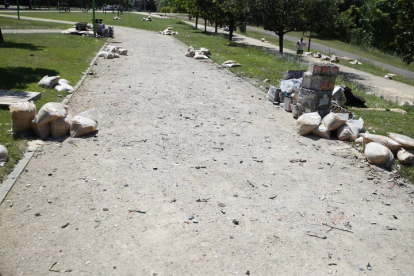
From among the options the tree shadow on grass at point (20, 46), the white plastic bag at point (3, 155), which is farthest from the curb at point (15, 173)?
the tree shadow on grass at point (20, 46)

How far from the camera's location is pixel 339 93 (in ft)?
32.1

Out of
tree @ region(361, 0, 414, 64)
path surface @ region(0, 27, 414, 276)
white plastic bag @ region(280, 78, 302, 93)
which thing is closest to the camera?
path surface @ region(0, 27, 414, 276)

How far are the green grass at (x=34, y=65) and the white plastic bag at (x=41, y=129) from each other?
0.26m

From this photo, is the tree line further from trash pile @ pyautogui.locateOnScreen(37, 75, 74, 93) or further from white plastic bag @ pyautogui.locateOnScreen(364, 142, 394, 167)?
trash pile @ pyautogui.locateOnScreen(37, 75, 74, 93)

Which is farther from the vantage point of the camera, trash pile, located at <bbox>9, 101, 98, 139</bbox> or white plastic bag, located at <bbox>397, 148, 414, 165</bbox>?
trash pile, located at <bbox>9, 101, 98, 139</bbox>

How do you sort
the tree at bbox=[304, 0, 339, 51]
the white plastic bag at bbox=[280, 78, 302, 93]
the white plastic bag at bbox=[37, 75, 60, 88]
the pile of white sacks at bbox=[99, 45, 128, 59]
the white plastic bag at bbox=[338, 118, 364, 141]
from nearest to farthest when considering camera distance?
the white plastic bag at bbox=[338, 118, 364, 141] → the white plastic bag at bbox=[280, 78, 302, 93] → the white plastic bag at bbox=[37, 75, 60, 88] → the pile of white sacks at bbox=[99, 45, 128, 59] → the tree at bbox=[304, 0, 339, 51]

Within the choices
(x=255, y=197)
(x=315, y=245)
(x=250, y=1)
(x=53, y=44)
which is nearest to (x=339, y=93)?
(x=255, y=197)

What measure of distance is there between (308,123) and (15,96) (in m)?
6.87

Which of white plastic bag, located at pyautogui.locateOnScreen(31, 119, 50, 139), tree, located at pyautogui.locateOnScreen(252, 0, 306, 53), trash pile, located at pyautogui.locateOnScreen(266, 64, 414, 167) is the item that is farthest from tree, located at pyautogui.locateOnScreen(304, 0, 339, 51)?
white plastic bag, located at pyautogui.locateOnScreen(31, 119, 50, 139)

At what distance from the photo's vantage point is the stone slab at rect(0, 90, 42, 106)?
325 inches

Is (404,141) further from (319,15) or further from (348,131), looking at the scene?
(319,15)

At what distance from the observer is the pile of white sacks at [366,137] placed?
6.26 meters

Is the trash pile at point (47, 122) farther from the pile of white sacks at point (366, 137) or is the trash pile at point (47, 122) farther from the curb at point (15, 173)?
the pile of white sacks at point (366, 137)

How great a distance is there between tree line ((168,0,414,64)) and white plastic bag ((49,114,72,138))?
12.3m
